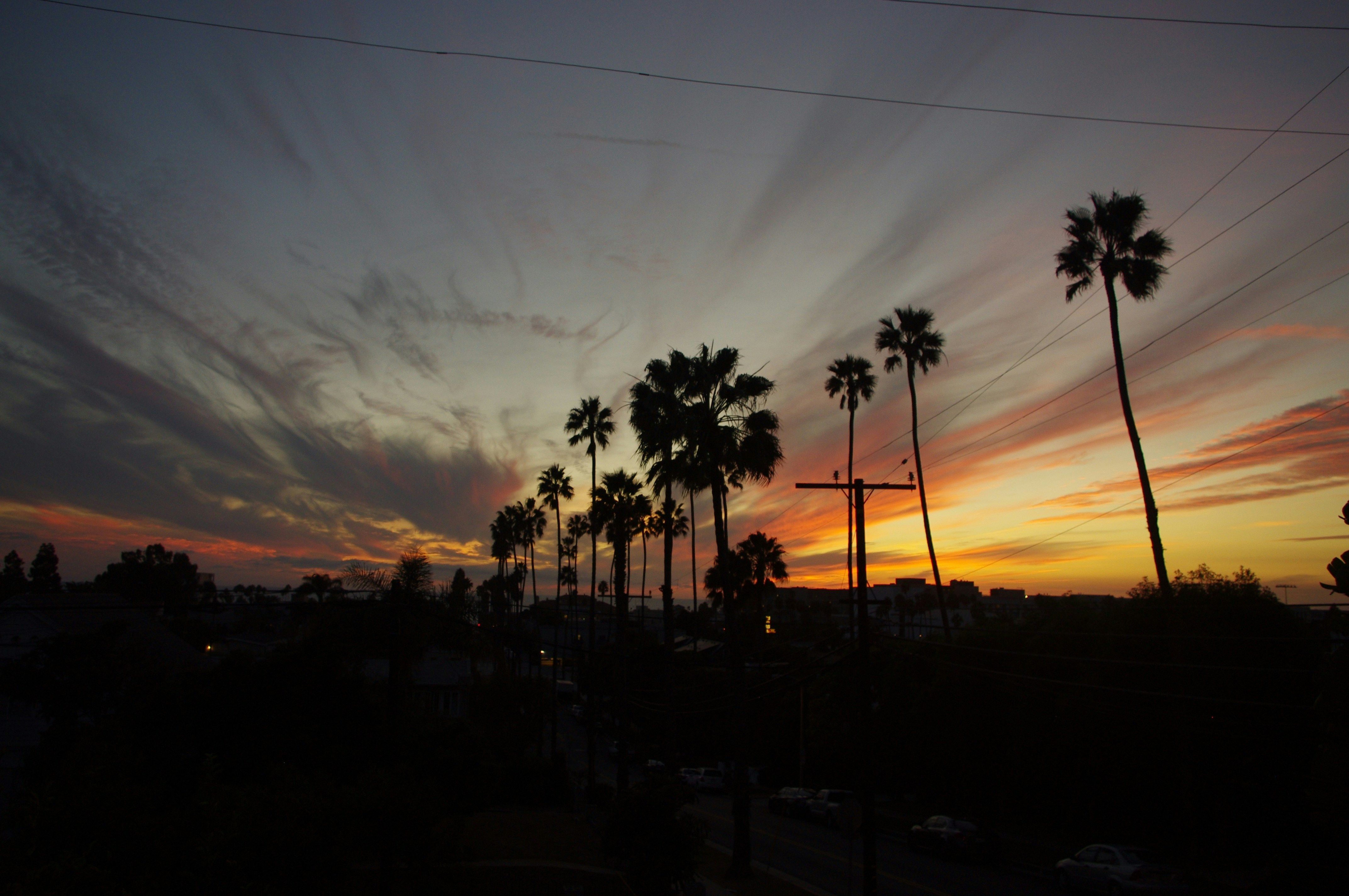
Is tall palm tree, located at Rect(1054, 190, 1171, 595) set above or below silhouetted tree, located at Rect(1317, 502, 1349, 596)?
above

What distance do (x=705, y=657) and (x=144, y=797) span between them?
66.9m

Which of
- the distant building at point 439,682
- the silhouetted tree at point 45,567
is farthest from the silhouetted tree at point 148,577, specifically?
the distant building at point 439,682

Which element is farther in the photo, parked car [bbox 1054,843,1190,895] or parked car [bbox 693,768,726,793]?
parked car [bbox 693,768,726,793]

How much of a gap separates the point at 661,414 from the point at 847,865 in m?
18.1

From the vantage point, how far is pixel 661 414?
29469mm

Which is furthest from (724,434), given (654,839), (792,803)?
(792,803)

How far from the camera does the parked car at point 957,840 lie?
90.7ft

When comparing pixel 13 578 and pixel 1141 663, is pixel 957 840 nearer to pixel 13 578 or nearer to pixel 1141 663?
pixel 1141 663

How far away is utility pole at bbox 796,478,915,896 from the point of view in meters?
18.0

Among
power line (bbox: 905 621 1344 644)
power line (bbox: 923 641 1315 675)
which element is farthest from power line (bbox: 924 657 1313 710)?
power line (bbox: 905 621 1344 644)

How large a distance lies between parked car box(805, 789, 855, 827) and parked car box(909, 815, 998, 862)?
26.6ft

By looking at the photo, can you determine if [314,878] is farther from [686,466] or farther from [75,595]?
[75,595]

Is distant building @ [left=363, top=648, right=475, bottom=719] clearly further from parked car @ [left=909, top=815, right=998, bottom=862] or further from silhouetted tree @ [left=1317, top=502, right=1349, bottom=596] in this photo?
silhouetted tree @ [left=1317, top=502, right=1349, bottom=596]

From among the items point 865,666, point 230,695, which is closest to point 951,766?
point 865,666
